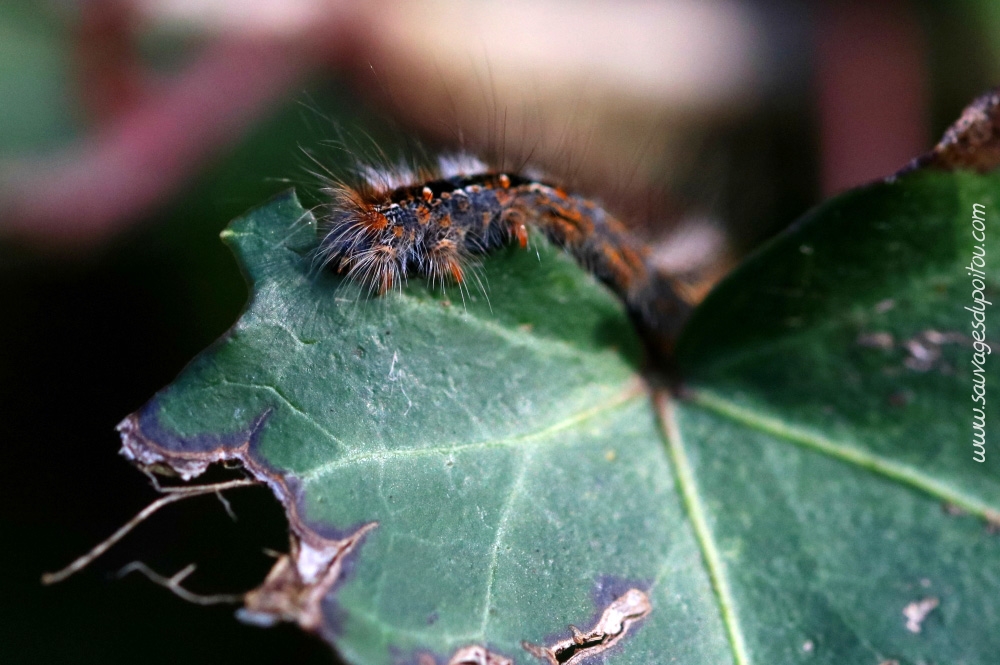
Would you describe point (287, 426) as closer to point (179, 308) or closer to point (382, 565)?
point (382, 565)

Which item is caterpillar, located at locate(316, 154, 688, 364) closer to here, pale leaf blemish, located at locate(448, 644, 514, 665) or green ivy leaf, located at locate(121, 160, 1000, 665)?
green ivy leaf, located at locate(121, 160, 1000, 665)

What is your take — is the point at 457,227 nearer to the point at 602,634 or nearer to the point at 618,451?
the point at 618,451

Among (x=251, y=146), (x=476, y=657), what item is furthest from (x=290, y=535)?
(x=251, y=146)

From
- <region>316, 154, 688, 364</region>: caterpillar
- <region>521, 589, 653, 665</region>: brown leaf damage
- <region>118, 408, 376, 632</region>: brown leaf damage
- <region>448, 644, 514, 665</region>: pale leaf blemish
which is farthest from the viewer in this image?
<region>316, 154, 688, 364</region>: caterpillar

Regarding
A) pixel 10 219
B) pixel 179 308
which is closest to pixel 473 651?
pixel 179 308

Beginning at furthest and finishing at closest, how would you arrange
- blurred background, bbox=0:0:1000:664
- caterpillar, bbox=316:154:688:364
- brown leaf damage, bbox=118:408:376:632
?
1. blurred background, bbox=0:0:1000:664
2. caterpillar, bbox=316:154:688:364
3. brown leaf damage, bbox=118:408:376:632

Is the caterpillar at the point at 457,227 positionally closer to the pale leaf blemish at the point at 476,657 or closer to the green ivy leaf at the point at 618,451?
the green ivy leaf at the point at 618,451

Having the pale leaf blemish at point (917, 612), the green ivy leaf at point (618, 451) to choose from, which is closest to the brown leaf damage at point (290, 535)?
the green ivy leaf at point (618, 451)

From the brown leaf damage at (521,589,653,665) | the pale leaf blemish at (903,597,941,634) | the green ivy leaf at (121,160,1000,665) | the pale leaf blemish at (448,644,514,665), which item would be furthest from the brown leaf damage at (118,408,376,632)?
the pale leaf blemish at (903,597,941,634)
